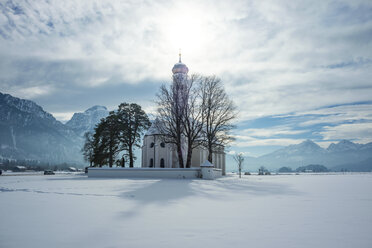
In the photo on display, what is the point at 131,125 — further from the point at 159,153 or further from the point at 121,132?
the point at 159,153

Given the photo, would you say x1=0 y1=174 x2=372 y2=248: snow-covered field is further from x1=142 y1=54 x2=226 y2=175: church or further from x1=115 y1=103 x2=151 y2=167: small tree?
x1=115 y1=103 x2=151 y2=167: small tree

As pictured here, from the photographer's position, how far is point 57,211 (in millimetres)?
8469

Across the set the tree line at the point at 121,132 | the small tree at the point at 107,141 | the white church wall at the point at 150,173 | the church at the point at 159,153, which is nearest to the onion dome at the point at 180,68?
the church at the point at 159,153

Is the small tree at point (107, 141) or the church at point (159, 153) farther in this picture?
the small tree at point (107, 141)

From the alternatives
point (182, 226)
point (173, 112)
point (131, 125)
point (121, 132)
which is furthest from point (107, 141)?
point (182, 226)

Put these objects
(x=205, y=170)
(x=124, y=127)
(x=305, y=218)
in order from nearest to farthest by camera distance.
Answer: (x=305, y=218), (x=205, y=170), (x=124, y=127)

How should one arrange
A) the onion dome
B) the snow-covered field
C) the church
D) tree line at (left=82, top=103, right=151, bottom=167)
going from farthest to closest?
the onion dome < tree line at (left=82, top=103, right=151, bottom=167) < the church < the snow-covered field

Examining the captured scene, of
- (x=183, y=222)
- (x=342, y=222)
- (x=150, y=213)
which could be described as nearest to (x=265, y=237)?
(x=183, y=222)

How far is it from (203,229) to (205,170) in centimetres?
2459

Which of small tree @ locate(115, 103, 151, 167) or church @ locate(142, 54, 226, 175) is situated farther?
small tree @ locate(115, 103, 151, 167)

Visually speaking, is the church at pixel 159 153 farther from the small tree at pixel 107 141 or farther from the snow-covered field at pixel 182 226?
the snow-covered field at pixel 182 226

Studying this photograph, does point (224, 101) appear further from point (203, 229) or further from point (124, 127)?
point (203, 229)

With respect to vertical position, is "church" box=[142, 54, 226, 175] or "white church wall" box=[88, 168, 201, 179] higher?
"church" box=[142, 54, 226, 175]

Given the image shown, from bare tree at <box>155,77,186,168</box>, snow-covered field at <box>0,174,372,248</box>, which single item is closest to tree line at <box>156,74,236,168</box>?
bare tree at <box>155,77,186,168</box>
